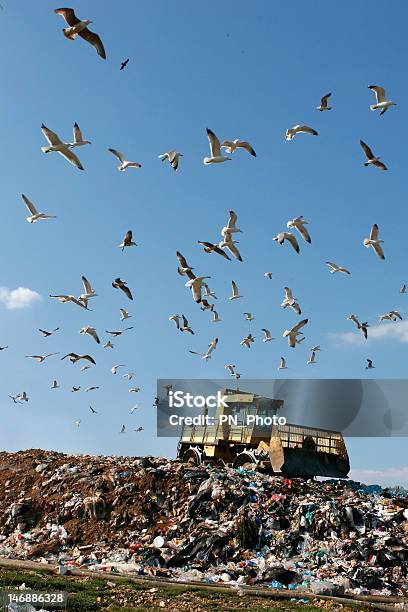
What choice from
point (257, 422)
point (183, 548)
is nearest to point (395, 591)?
point (183, 548)

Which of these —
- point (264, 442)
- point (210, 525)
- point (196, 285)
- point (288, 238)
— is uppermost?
point (288, 238)

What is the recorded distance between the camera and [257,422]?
1498 centimetres

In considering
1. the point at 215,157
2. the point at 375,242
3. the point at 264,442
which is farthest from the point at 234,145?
the point at 264,442

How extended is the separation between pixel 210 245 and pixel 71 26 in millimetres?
5114

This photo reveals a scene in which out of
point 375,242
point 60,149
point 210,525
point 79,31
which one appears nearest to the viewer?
point 79,31

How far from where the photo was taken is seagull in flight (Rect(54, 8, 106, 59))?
26.3 ft

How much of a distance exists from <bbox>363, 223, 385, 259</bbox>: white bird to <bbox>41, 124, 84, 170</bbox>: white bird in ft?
20.2

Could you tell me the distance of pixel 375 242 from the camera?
515 inches

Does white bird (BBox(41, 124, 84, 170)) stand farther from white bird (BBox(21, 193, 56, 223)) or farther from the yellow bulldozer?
the yellow bulldozer

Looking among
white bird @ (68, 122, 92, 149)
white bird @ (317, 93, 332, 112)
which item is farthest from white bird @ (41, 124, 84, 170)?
white bird @ (317, 93, 332, 112)

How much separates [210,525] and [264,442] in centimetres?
325

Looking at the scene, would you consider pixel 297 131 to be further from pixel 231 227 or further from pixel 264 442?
pixel 264 442

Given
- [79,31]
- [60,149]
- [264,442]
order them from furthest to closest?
[264,442] < [60,149] < [79,31]

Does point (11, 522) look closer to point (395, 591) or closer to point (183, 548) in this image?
point (183, 548)
